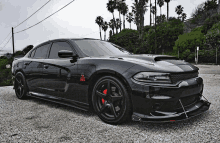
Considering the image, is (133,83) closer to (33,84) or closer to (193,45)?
(33,84)

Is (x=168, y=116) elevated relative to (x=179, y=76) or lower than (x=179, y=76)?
lower

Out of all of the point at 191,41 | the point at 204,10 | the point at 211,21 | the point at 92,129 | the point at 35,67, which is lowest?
the point at 92,129

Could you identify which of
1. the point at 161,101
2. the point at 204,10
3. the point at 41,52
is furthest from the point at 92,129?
the point at 204,10

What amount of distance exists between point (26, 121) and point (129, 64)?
2.02 meters

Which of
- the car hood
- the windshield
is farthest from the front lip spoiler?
the windshield

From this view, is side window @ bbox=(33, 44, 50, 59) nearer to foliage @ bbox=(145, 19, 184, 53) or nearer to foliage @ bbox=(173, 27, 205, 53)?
foliage @ bbox=(173, 27, 205, 53)

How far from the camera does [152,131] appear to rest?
269 centimetres

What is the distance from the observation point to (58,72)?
370cm

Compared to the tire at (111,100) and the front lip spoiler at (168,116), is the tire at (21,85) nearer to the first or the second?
the tire at (111,100)

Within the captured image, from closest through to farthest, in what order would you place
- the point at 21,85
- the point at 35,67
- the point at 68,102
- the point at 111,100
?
the point at 111,100, the point at 68,102, the point at 35,67, the point at 21,85

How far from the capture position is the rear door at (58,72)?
3.52 meters

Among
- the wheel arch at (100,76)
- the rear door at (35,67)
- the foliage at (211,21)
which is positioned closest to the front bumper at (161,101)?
the wheel arch at (100,76)

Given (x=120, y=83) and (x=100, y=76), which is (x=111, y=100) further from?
(x=100, y=76)

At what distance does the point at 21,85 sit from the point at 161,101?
3.86 m
